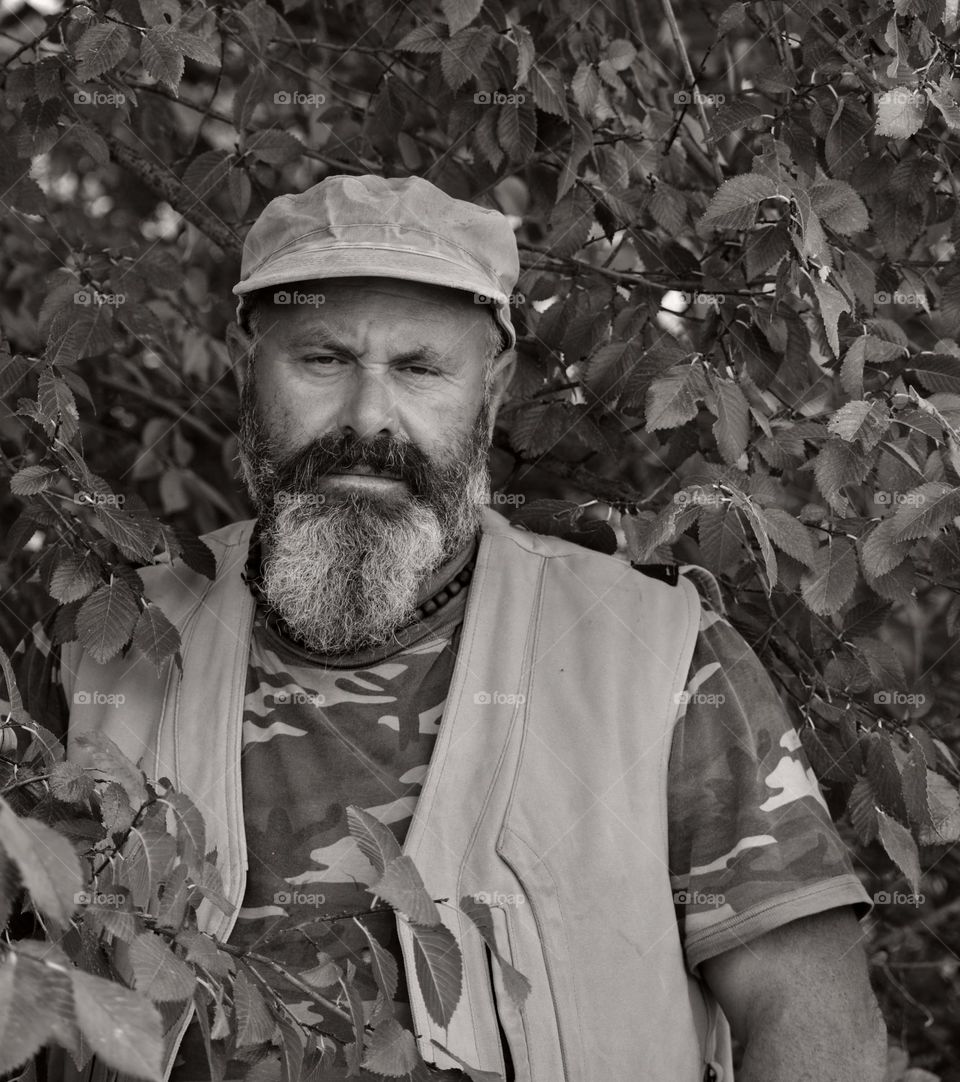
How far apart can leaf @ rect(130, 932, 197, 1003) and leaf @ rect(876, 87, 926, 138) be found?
1773 mm

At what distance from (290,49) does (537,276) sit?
969mm

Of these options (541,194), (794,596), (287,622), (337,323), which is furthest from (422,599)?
(541,194)

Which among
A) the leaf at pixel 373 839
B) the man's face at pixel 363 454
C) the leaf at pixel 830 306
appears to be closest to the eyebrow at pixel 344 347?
the man's face at pixel 363 454

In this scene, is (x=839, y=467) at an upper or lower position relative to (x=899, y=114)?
lower

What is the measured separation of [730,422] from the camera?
2.55 meters

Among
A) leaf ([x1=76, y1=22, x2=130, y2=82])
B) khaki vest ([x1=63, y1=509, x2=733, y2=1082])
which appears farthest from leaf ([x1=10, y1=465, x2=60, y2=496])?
leaf ([x1=76, y1=22, x2=130, y2=82])

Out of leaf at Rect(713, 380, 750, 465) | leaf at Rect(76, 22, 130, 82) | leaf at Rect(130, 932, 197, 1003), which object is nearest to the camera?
leaf at Rect(130, 932, 197, 1003)

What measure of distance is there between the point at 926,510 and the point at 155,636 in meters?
1.34

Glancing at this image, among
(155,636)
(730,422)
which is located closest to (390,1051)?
(155,636)

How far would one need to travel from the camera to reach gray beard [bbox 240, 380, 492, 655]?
258cm

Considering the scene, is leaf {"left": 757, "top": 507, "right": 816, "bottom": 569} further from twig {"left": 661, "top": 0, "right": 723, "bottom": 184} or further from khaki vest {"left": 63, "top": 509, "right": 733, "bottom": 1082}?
twig {"left": 661, "top": 0, "right": 723, "bottom": 184}

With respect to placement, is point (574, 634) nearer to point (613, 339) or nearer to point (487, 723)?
point (487, 723)

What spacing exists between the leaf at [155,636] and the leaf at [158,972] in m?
0.88

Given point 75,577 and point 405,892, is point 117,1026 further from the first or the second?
point 75,577
